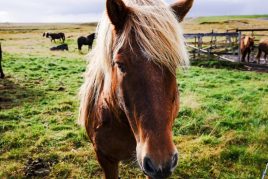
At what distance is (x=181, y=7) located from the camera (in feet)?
8.05

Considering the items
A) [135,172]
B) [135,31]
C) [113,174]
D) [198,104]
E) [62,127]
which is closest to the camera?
[135,31]

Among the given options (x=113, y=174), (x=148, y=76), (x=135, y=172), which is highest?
(x=148, y=76)

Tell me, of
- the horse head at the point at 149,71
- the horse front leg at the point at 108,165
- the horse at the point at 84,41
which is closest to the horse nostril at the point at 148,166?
the horse head at the point at 149,71

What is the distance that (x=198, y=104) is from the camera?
7727mm

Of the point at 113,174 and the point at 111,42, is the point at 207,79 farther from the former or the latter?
the point at 111,42

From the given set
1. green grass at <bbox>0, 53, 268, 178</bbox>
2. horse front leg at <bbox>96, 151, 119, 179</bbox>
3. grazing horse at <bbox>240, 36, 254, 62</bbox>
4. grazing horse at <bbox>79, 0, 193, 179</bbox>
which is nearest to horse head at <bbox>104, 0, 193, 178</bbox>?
grazing horse at <bbox>79, 0, 193, 179</bbox>

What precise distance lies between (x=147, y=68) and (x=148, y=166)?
643 millimetres

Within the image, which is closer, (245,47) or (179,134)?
(179,134)

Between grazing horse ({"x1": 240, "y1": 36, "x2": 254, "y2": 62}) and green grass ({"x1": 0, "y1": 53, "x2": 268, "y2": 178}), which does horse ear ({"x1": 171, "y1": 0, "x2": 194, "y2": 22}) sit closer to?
green grass ({"x1": 0, "y1": 53, "x2": 268, "y2": 178})

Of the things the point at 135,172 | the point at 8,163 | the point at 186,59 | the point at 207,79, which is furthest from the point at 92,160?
the point at 207,79

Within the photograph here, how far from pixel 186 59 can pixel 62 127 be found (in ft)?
Result: 15.9

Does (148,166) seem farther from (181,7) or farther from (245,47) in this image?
(245,47)

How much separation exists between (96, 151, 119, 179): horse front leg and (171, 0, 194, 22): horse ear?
5.66ft

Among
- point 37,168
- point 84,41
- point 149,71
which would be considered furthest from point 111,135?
point 84,41
